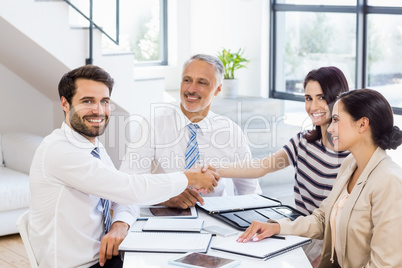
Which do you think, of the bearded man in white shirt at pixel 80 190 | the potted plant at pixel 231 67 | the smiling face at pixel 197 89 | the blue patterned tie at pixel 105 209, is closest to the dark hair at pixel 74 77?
the bearded man in white shirt at pixel 80 190

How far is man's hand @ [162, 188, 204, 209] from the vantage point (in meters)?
2.79

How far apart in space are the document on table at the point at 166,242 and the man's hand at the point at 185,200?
1.22 feet

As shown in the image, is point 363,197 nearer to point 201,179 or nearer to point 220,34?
point 201,179

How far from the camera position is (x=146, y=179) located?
256cm

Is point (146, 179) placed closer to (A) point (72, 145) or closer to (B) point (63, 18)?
(A) point (72, 145)

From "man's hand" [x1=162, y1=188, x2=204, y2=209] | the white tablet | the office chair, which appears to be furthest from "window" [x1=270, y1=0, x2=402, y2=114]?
the office chair

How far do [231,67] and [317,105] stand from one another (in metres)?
3.43

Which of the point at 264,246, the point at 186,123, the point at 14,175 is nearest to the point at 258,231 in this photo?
the point at 264,246

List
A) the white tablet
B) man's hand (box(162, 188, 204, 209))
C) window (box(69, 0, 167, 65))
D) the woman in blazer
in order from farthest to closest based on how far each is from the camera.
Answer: window (box(69, 0, 167, 65)) < man's hand (box(162, 188, 204, 209)) < the woman in blazer < the white tablet

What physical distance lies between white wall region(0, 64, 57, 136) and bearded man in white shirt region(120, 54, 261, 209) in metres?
2.69

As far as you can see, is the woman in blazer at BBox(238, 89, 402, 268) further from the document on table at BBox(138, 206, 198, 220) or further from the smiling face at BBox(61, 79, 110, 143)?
the smiling face at BBox(61, 79, 110, 143)

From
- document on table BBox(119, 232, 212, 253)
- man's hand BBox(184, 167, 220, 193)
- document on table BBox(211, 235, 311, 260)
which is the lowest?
document on table BBox(211, 235, 311, 260)

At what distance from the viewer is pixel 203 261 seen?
211 cm

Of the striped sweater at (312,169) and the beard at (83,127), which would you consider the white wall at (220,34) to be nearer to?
the striped sweater at (312,169)
